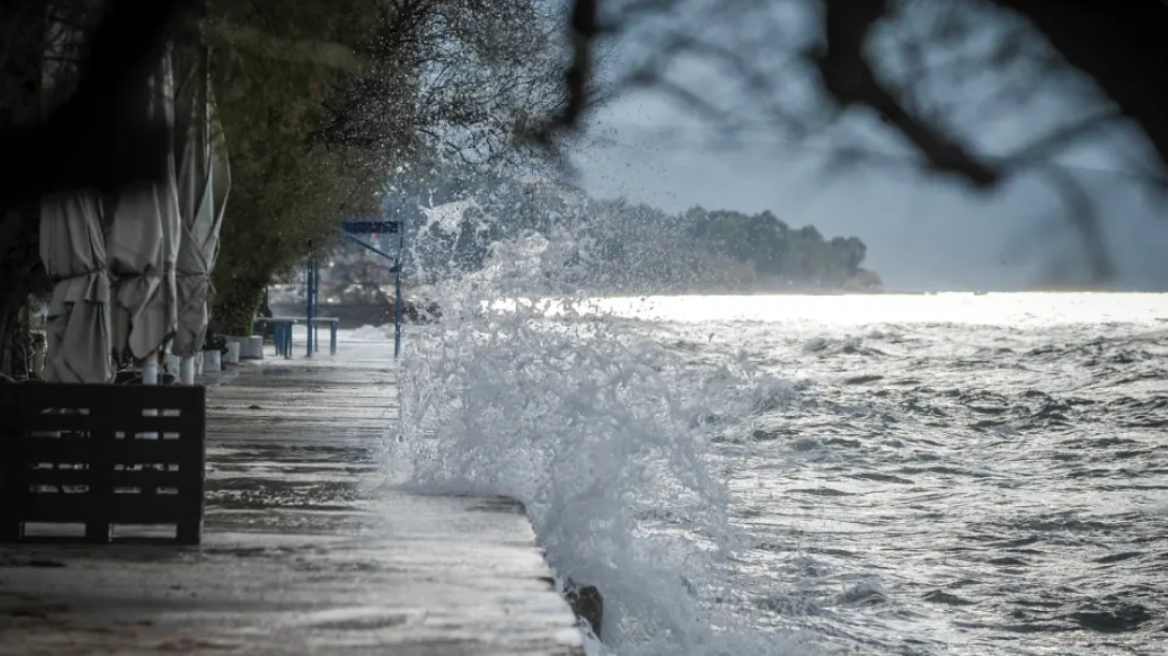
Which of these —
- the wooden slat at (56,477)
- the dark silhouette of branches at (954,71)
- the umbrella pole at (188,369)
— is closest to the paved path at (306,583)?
the wooden slat at (56,477)

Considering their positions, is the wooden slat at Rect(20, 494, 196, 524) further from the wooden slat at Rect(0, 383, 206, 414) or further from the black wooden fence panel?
the wooden slat at Rect(0, 383, 206, 414)

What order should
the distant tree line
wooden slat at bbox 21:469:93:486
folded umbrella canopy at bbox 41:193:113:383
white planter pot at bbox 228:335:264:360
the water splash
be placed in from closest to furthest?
the distant tree line < wooden slat at bbox 21:469:93:486 < the water splash < folded umbrella canopy at bbox 41:193:113:383 < white planter pot at bbox 228:335:264:360

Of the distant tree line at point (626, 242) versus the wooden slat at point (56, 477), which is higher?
the distant tree line at point (626, 242)

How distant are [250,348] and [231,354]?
6.79 ft

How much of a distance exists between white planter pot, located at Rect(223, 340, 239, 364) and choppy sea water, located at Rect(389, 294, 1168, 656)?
6349 millimetres

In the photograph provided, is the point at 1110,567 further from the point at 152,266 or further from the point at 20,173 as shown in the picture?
the point at 20,173

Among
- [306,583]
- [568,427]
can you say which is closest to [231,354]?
[568,427]

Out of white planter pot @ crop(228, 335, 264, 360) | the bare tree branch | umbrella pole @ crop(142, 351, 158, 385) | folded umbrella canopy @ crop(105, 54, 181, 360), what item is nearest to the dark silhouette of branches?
the bare tree branch

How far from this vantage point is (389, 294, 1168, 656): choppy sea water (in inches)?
328

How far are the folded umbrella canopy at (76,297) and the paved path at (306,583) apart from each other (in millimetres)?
913

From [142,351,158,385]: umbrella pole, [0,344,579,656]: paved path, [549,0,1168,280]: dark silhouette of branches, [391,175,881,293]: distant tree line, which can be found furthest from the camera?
[142,351,158,385]: umbrella pole

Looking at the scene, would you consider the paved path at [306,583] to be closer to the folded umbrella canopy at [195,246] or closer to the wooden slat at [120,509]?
the wooden slat at [120,509]

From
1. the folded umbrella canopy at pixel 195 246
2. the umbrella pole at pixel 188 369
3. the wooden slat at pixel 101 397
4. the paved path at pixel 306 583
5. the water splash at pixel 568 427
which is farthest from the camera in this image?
the umbrella pole at pixel 188 369

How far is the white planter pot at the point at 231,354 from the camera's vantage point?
829 inches
